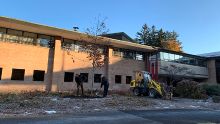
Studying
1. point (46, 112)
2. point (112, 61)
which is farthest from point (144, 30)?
point (46, 112)

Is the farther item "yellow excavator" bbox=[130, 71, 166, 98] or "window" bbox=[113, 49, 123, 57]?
"window" bbox=[113, 49, 123, 57]

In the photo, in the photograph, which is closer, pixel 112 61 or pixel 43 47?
pixel 43 47

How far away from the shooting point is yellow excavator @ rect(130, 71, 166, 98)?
2566 cm

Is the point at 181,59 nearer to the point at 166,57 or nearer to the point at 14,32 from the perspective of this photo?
the point at 166,57

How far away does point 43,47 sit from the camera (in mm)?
27578

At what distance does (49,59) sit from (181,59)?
2204cm

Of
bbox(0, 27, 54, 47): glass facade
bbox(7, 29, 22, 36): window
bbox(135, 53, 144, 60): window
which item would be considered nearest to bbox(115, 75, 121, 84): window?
bbox(135, 53, 144, 60): window

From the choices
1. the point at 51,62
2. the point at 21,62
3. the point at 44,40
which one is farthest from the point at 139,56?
the point at 21,62

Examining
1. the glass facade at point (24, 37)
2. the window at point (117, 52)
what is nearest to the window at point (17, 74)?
the glass facade at point (24, 37)

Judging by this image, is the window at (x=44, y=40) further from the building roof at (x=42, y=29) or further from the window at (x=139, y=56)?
the window at (x=139, y=56)

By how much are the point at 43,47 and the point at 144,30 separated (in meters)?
55.2

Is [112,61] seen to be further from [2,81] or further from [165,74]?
[2,81]

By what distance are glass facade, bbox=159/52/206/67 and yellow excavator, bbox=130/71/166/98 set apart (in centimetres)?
1099

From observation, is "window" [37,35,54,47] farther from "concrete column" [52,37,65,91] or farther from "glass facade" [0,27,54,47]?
"concrete column" [52,37,65,91]
